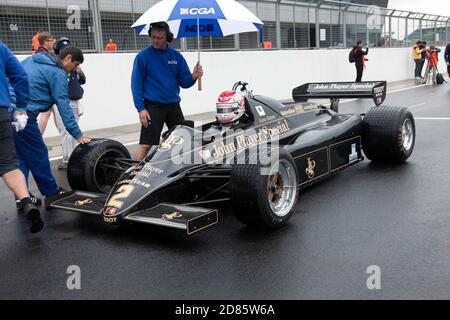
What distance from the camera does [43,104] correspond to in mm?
5559

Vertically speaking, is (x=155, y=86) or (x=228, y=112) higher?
(x=155, y=86)

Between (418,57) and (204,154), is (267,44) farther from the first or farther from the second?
(204,154)

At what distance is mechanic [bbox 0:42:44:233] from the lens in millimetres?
4375

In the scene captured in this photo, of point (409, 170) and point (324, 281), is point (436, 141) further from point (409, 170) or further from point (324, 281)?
point (324, 281)

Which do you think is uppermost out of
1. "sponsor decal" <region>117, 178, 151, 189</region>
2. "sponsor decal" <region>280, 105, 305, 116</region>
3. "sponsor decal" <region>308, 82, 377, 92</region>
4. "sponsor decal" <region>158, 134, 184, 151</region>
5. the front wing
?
"sponsor decal" <region>308, 82, 377, 92</region>

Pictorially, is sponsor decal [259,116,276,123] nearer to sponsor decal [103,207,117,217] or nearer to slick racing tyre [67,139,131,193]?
slick racing tyre [67,139,131,193]

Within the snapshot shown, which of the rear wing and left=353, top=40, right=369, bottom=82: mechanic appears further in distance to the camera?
left=353, top=40, right=369, bottom=82: mechanic

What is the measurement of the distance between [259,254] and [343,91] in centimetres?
407

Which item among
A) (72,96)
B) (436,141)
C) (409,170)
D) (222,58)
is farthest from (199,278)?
(222,58)

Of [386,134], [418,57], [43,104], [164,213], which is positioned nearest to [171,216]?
[164,213]

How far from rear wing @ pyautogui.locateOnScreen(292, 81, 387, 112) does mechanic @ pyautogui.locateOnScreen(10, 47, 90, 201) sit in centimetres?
341

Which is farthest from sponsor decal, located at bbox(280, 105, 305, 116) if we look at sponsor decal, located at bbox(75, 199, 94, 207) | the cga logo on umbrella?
sponsor decal, located at bbox(75, 199, 94, 207)

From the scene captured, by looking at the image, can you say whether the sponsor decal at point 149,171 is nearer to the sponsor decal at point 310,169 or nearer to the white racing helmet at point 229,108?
the white racing helmet at point 229,108

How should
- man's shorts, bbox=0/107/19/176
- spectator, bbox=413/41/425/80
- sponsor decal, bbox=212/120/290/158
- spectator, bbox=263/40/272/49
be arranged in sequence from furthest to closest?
spectator, bbox=413/41/425/80 < spectator, bbox=263/40/272/49 < sponsor decal, bbox=212/120/290/158 < man's shorts, bbox=0/107/19/176
